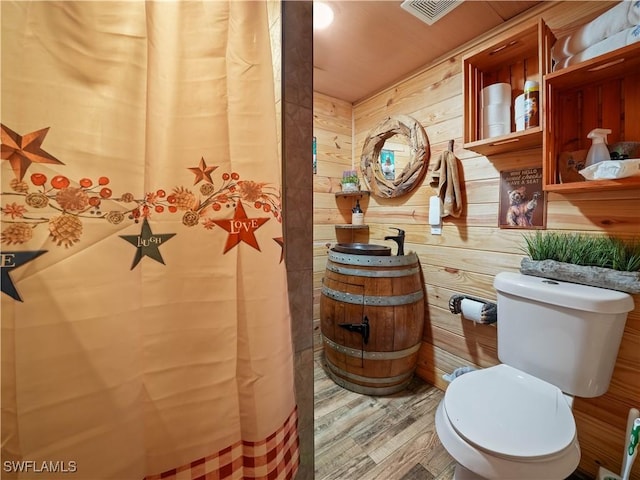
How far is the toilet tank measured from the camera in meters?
0.95

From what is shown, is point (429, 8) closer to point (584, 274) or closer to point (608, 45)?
point (608, 45)

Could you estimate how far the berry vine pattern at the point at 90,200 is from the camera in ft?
1.03

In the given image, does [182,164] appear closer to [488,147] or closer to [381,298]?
[381,298]

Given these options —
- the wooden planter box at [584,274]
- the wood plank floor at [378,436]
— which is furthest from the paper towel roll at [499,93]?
the wood plank floor at [378,436]

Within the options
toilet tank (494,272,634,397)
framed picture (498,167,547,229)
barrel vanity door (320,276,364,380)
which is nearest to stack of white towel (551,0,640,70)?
framed picture (498,167,547,229)

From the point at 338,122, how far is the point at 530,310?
5.80ft

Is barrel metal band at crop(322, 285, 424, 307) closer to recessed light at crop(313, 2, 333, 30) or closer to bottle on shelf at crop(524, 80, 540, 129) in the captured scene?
bottle on shelf at crop(524, 80, 540, 129)

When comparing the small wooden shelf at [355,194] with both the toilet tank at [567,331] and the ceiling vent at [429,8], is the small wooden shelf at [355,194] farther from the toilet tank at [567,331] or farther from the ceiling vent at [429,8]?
the toilet tank at [567,331]

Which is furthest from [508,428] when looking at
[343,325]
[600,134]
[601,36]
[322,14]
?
[322,14]

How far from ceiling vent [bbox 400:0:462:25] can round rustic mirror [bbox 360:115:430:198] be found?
0.56 m

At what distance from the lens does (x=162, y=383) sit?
1.35ft

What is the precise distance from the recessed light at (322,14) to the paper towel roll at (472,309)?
1609mm

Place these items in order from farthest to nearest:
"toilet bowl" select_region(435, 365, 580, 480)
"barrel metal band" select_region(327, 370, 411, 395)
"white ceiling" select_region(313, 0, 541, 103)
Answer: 1. "barrel metal band" select_region(327, 370, 411, 395)
2. "white ceiling" select_region(313, 0, 541, 103)
3. "toilet bowl" select_region(435, 365, 580, 480)

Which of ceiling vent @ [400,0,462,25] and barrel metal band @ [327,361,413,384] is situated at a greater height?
ceiling vent @ [400,0,462,25]
